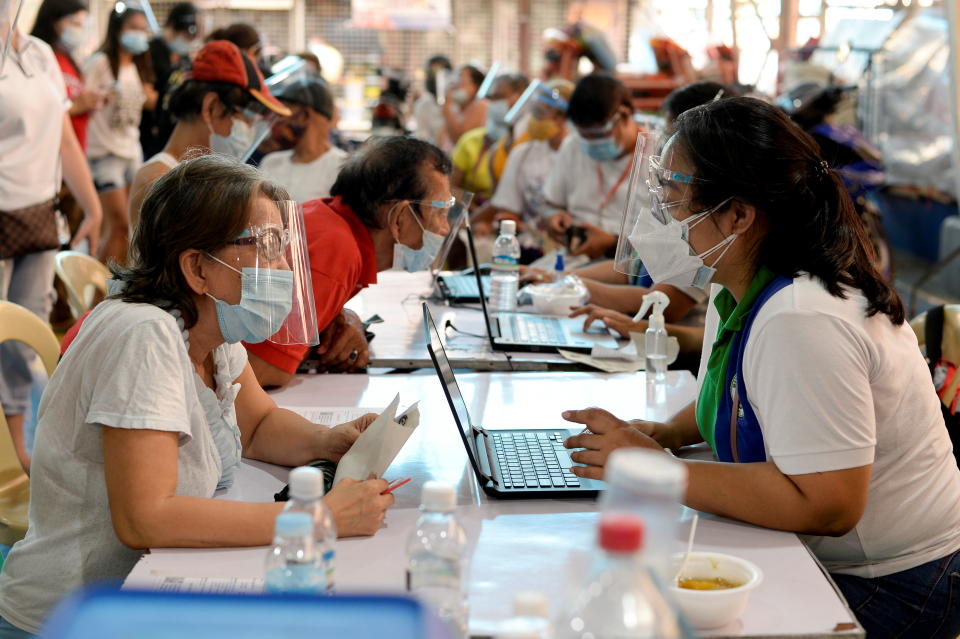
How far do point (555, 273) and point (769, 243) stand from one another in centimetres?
191

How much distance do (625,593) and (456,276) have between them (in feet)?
10.2

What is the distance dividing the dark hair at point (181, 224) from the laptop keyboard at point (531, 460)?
0.61 m

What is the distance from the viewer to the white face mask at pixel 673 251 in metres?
1.80

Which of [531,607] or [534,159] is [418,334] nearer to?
[531,607]

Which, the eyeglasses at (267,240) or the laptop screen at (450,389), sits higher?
the eyeglasses at (267,240)

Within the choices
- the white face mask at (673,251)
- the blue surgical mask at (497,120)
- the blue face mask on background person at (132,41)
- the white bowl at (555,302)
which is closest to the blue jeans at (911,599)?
the white face mask at (673,251)

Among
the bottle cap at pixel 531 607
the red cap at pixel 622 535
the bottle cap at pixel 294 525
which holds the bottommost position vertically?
the bottle cap at pixel 531 607

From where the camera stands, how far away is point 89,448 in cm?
156

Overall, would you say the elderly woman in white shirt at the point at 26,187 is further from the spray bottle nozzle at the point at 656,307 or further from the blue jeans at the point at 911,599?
the blue jeans at the point at 911,599

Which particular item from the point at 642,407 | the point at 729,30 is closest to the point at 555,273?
the point at 642,407

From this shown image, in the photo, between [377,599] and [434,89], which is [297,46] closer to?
[434,89]

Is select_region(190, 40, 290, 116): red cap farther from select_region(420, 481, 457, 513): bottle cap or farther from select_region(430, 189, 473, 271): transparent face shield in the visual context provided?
select_region(420, 481, 457, 513): bottle cap

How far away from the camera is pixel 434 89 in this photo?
11789mm

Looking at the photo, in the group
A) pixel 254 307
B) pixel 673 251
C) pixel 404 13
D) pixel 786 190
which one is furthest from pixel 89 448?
pixel 404 13
